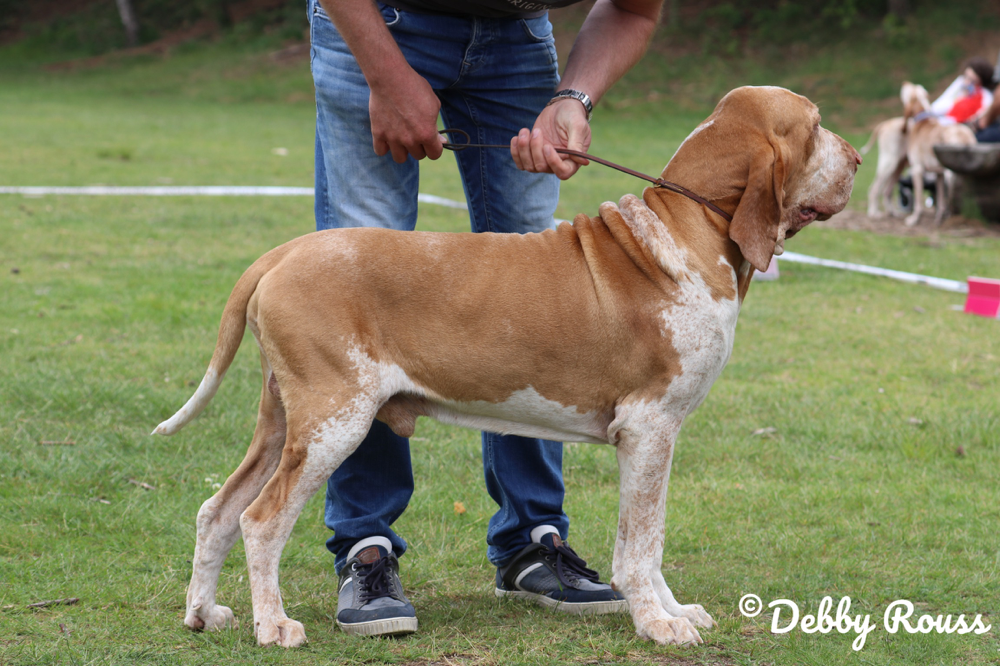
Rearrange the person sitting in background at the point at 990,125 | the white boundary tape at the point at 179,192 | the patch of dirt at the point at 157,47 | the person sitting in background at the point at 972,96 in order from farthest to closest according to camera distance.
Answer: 1. the patch of dirt at the point at 157,47
2. the person sitting in background at the point at 972,96
3. the person sitting in background at the point at 990,125
4. the white boundary tape at the point at 179,192

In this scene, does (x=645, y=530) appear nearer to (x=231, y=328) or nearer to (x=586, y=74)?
(x=231, y=328)

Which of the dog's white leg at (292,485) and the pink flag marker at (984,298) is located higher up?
the dog's white leg at (292,485)

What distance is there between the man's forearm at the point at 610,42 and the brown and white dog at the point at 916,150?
9056 mm

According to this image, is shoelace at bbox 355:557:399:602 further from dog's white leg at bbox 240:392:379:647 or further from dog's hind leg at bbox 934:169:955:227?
dog's hind leg at bbox 934:169:955:227

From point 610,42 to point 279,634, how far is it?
85.0 inches

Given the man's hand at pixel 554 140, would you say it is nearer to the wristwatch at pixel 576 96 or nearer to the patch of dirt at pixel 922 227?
the wristwatch at pixel 576 96

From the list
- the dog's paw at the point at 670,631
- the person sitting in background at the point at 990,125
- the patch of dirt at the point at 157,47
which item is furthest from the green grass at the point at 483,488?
the patch of dirt at the point at 157,47

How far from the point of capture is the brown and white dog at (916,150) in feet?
38.1

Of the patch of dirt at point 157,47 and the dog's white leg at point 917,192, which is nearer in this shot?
the dog's white leg at point 917,192

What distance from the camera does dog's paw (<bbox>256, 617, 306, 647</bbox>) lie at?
8.89 feet

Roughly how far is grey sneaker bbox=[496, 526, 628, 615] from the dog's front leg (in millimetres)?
211

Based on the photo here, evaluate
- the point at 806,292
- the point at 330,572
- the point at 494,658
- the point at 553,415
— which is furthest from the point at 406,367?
the point at 806,292

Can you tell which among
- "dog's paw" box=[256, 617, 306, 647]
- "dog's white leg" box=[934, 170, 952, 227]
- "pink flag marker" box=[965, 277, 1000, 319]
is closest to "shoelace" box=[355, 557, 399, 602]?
"dog's paw" box=[256, 617, 306, 647]

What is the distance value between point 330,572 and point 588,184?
10760 millimetres
